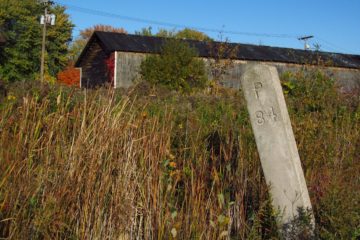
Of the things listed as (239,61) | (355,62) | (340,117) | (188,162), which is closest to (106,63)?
(239,61)

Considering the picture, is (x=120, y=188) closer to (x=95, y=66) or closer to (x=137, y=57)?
(x=137, y=57)

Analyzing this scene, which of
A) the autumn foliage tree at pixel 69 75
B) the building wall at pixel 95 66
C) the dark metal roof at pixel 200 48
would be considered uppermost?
the dark metal roof at pixel 200 48

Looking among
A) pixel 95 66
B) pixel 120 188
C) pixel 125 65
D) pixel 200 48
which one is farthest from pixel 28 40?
pixel 120 188

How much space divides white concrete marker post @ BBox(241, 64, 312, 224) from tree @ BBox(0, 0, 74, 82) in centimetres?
4497

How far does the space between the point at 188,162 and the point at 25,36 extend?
50315 millimetres

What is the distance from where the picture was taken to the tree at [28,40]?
49281 mm

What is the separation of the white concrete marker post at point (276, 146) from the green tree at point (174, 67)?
17.5 m

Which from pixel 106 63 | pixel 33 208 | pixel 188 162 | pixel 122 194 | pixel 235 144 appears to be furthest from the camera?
pixel 106 63

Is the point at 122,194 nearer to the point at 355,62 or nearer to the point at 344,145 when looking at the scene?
the point at 344,145

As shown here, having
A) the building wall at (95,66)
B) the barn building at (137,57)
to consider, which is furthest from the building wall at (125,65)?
the building wall at (95,66)

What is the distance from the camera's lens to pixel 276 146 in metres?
3.93

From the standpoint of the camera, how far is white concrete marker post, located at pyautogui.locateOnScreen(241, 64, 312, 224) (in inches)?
154

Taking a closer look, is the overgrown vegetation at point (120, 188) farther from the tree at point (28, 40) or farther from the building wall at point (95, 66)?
the tree at point (28, 40)

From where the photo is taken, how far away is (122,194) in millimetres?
3740
